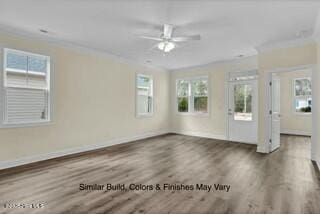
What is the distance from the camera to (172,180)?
3016 millimetres

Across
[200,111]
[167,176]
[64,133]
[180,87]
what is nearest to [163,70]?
[180,87]

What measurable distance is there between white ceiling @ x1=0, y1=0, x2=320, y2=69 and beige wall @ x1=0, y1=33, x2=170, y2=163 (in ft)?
1.55

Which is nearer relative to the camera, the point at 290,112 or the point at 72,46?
the point at 72,46

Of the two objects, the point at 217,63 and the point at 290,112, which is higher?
the point at 217,63

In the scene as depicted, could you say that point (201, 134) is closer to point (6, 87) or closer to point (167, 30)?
point (167, 30)

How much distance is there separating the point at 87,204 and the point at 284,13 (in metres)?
4.09

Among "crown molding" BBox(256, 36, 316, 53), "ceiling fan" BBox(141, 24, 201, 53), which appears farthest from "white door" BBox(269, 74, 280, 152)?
"ceiling fan" BBox(141, 24, 201, 53)

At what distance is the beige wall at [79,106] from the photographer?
379 cm

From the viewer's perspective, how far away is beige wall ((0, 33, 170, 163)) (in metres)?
3.79

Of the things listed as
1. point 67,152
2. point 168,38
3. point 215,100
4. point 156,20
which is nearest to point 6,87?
point 67,152

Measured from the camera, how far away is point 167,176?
10.4 ft

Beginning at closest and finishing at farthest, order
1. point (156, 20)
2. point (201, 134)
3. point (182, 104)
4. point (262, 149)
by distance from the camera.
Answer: point (156, 20) → point (262, 149) → point (201, 134) → point (182, 104)

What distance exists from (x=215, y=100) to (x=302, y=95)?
375 cm

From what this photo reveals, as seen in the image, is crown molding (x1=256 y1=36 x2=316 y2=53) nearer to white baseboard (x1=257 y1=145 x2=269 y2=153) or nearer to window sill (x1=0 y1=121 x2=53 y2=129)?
white baseboard (x1=257 y1=145 x2=269 y2=153)
